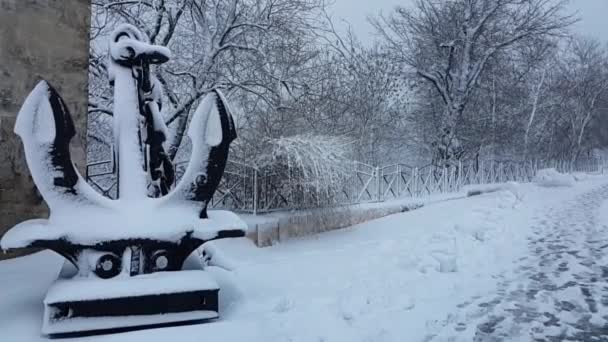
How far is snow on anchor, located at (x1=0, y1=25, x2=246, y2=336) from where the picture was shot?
2.50 metres

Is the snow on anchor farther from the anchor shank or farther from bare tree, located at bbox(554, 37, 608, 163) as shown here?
bare tree, located at bbox(554, 37, 608, 163)

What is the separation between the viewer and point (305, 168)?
8.56 meters

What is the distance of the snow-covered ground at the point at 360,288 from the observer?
2.78m

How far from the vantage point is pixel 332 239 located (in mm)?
7062

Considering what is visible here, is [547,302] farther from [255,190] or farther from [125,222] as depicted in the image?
[255,190]

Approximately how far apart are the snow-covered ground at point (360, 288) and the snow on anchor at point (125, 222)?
17 cm

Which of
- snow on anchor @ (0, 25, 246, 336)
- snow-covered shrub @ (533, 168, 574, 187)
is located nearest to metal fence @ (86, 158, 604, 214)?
snow on anchor @ (0, 25, 246, 336)

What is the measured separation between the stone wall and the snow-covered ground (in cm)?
60

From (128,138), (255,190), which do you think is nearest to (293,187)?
(255,190)

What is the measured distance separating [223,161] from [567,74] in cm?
3700

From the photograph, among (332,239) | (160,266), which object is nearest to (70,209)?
(160,266)

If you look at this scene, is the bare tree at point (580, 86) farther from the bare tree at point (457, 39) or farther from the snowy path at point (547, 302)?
the snowy path at point (547, 302)

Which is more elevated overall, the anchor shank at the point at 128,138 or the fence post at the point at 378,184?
the anchor shank at the point at 128,138

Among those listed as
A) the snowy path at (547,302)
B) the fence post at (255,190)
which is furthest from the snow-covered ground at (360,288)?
the fence post at (255,190)
